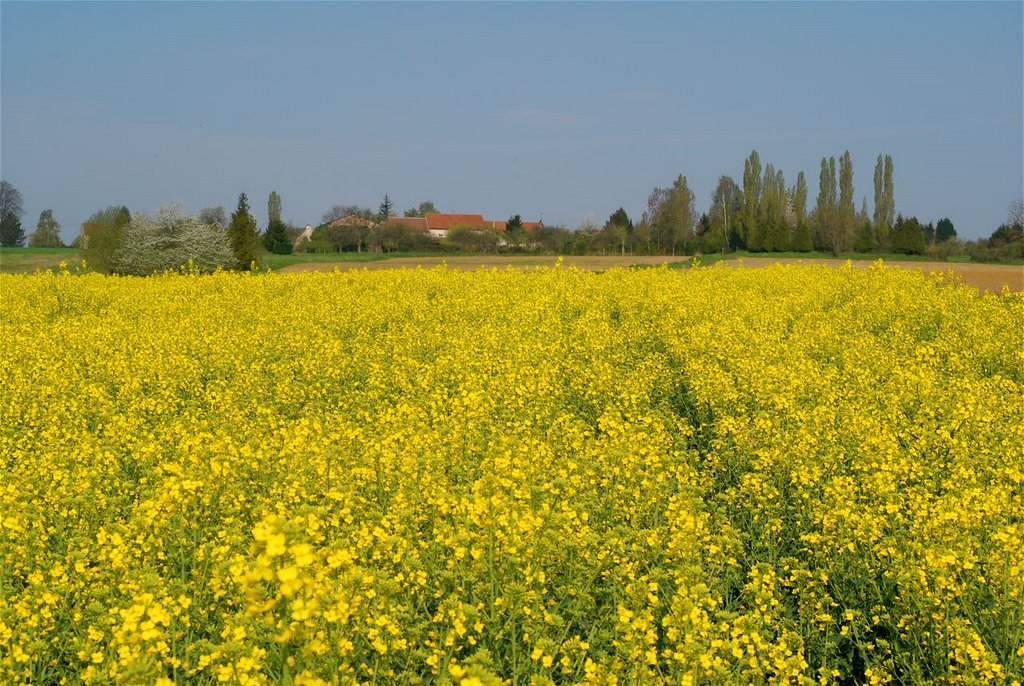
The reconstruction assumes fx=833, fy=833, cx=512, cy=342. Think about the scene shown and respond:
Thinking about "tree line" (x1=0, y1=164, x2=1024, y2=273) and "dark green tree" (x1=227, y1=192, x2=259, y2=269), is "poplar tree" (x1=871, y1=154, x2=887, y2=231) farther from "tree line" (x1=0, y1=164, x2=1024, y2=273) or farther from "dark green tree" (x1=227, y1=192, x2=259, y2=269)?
"dark green tree" (x1=227, y1=192, x2=259, y2=269)

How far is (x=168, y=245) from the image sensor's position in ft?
132

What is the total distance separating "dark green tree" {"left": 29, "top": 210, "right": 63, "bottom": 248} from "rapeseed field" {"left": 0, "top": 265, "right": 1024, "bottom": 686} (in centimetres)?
10286

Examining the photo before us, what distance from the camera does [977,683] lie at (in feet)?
15.2

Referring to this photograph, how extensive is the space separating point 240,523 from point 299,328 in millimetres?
10172

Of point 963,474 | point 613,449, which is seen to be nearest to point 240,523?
point 613,449

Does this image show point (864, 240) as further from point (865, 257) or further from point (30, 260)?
point (30, 260)

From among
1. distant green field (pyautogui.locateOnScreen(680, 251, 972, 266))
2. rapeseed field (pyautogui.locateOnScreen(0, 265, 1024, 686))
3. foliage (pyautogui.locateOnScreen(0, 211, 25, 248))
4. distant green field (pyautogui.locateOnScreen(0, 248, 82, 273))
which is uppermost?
foliage (pyautogui.locateOnScreen(0, 211, 25, 248))

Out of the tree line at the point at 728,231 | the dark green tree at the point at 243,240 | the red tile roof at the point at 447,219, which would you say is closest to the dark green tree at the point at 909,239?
the tree line at the point at 728,231

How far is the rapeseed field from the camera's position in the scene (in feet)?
14.5

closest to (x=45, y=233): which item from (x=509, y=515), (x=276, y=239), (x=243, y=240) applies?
(x=276, y=239)

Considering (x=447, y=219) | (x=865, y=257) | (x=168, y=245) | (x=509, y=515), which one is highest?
(x=447, y=219)

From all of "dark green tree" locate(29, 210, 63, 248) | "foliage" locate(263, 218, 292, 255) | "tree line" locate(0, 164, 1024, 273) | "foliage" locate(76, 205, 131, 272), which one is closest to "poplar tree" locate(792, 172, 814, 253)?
"tree line" locate(0, 164, 1024, 273)

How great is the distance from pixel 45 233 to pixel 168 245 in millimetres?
76883

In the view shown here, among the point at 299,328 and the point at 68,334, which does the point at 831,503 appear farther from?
the point at 68,334
